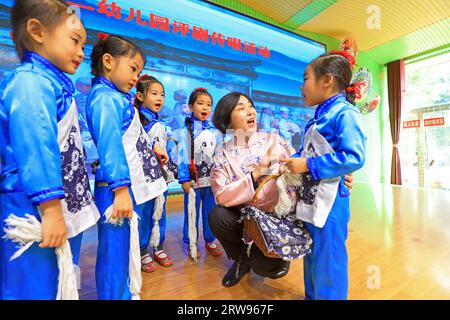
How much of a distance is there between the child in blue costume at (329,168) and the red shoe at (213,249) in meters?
0.94

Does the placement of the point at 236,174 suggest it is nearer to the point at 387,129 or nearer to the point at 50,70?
the point at 50,70

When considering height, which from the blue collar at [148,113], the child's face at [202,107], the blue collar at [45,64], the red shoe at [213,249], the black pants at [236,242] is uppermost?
the child's face at [202,107]

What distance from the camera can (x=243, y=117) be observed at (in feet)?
4.92

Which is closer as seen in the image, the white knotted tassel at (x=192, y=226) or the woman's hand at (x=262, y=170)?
the woman's hand at (x=262, y=170)

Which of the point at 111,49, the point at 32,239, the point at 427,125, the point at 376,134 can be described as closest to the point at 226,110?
the point at 111,49

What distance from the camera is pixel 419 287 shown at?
136 cm

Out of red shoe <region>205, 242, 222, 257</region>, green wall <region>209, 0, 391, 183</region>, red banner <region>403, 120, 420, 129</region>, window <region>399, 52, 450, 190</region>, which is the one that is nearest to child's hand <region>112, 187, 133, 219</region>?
red shoe <region>205, 242, 222, 257</region>

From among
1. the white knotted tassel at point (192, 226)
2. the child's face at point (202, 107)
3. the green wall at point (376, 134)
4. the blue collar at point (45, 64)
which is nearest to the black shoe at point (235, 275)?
the white knotted tassel at point (192, 226)

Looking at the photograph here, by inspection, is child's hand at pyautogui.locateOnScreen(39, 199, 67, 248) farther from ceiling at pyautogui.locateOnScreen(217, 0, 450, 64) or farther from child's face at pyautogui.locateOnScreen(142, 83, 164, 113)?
ceiling at pyautogui.locateOnScreen(217, 0, 450, 64)

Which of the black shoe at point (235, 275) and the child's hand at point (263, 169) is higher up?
the child's hand at point (263, 169)

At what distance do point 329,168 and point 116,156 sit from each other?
820 mm

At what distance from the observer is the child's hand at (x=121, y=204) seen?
0.92 metres

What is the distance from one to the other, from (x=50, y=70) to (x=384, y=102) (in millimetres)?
8131

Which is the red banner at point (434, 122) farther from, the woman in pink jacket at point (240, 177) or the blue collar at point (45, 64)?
the blue collar at point (45, 64)
